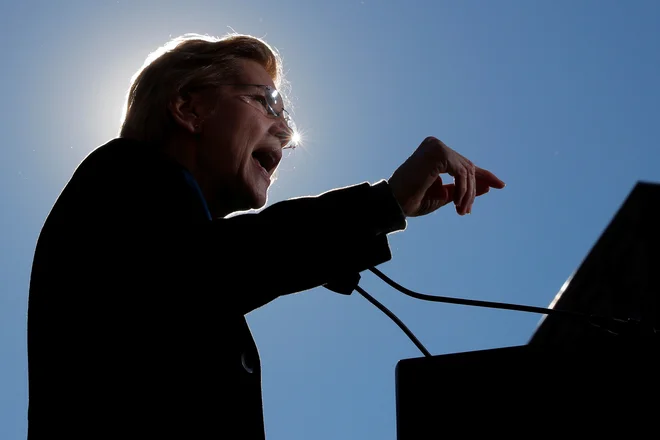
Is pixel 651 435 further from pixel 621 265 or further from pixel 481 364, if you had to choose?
pixel 621 265

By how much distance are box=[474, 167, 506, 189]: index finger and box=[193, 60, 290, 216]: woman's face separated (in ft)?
2.35

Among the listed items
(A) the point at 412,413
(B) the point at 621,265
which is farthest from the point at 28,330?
(B) the point at 621,265

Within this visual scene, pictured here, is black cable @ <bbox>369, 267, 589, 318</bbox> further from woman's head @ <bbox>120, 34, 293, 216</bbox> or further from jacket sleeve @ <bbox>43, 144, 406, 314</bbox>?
woman's head @ <bbox>120, 34, 293, 216</bbox>

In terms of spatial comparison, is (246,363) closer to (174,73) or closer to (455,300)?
(455,300)

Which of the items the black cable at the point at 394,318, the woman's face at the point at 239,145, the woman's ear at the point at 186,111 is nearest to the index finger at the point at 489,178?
the black cable at the point at 394,318

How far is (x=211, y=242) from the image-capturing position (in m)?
1.21

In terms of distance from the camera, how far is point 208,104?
198 centimetres

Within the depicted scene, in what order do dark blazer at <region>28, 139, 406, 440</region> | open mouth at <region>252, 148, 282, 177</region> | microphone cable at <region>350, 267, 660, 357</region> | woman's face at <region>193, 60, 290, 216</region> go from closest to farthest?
dark blazer at <region>28, 139, 406, 440</region> → microphone cable at <region>350, 267, 660, 357</region> → woman's face at <region>193, 60, 290, 216</region> → open mouth at <region>252, 148, 282, 177</region>

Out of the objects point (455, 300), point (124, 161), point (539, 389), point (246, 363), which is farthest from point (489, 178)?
point (124, 161)

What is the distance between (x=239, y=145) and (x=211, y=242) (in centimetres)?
76

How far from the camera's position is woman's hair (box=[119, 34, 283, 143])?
192 cm

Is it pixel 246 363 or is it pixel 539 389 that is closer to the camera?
pixel 539 389

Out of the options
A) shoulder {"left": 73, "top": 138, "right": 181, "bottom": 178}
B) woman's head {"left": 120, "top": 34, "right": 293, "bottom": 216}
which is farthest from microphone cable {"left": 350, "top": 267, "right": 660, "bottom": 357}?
woman's head {"left": 120, "top": 34, "right": 293, "bottom": 216}

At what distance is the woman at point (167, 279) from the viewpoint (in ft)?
3.72
